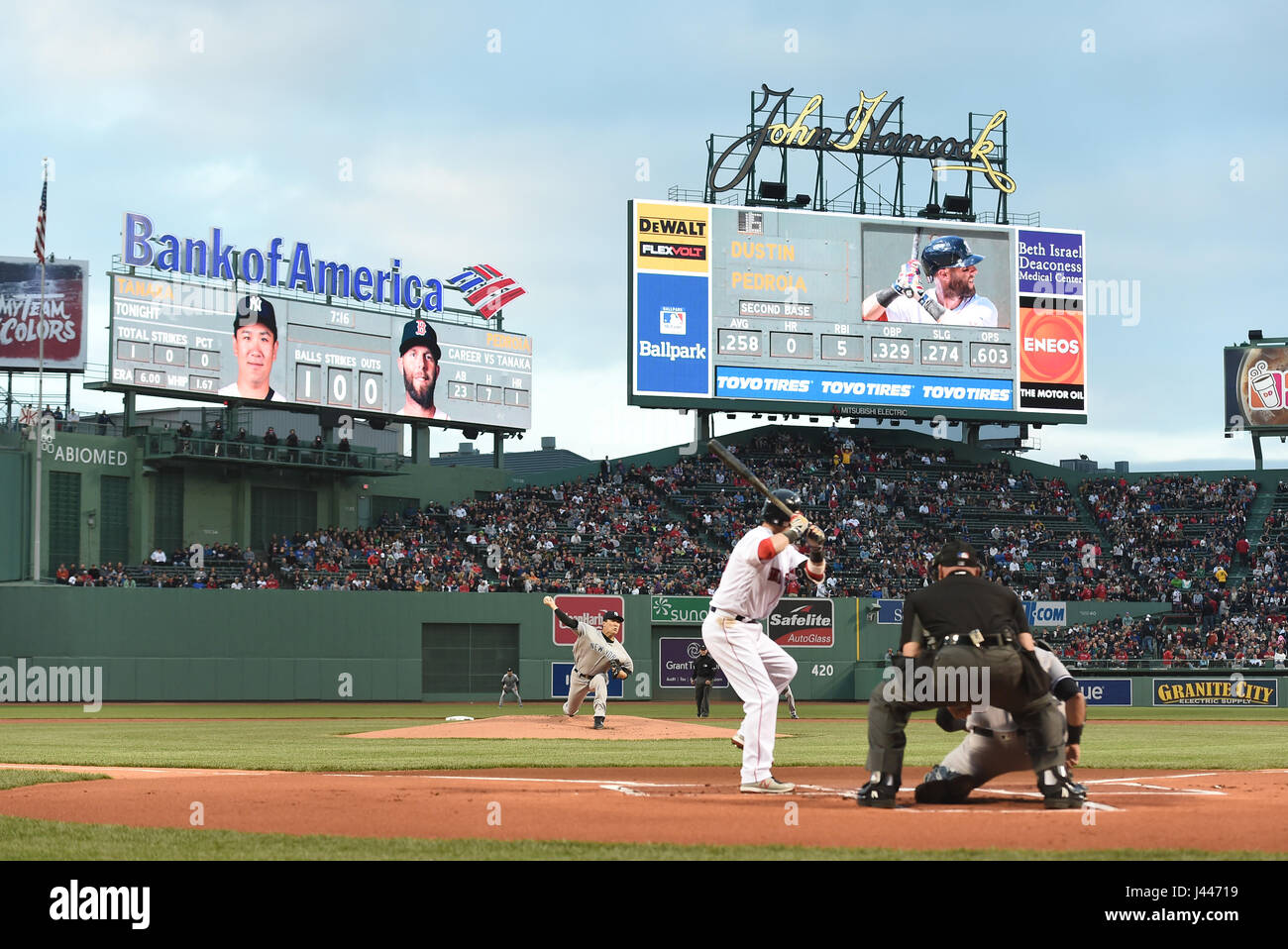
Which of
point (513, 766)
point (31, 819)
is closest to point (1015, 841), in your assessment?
point (31, 819)

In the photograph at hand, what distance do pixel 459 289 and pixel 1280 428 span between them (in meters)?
32.6

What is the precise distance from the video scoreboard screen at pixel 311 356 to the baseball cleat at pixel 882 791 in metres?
39.2

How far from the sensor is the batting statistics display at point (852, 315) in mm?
49250

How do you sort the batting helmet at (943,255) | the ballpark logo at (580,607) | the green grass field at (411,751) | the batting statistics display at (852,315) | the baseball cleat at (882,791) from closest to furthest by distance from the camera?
the green grass field at (411,751)
the baseball cleat at (882,791)
the ballpark logo at (580,607)
the batting statistics display at (852,315)
the batting helmet at (943,255)

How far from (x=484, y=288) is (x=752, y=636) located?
1785 inches

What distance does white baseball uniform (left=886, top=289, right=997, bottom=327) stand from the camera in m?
51.7

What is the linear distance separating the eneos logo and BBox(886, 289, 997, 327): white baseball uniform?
138 centimetres

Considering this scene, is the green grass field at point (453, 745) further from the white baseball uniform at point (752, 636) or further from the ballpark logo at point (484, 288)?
the ballpark logo at point (484, 288)

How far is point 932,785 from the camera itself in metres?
10.4

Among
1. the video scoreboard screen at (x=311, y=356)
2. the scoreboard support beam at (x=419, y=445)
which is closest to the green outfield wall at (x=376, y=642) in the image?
the video scoreboard screen at (x=311, y=356)

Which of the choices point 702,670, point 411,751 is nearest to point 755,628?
point 411,751

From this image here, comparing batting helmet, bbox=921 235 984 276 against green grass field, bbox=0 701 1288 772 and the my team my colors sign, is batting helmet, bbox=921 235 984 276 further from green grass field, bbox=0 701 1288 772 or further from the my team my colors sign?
green grass field, bbox=0 701 1288 772
